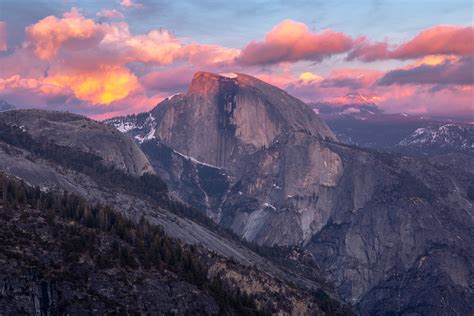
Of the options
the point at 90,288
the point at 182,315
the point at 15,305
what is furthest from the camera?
the point at 182,315

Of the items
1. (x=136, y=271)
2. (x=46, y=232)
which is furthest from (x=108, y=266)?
(x=46, y=232)

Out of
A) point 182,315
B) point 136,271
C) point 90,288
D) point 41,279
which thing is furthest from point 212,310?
point 41,279

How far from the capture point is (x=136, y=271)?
197250 millimetres

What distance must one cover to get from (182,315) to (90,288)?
28017 mm

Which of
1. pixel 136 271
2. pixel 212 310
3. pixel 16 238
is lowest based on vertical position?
pixel 212 310

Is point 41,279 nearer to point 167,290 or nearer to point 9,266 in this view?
point 9,266

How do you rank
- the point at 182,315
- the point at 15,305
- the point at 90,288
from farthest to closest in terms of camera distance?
the point at 182,315, the point at 90,288, the point at 15,305

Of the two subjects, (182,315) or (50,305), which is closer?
(50,305)

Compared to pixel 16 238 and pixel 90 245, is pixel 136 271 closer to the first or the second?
pixel 90 245

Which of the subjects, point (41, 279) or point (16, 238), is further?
point (16, 238)

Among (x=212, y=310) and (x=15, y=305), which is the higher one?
(x=15, y=305)

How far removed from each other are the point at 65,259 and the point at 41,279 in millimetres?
13236

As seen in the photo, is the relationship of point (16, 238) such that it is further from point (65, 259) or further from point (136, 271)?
point (136, 271)

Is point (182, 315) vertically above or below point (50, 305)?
below
